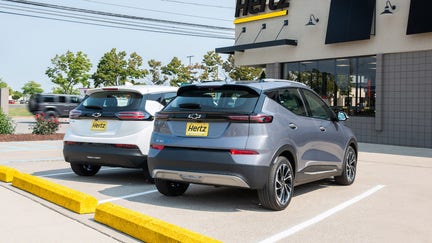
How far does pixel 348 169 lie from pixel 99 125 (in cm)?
421

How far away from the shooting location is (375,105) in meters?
18.5

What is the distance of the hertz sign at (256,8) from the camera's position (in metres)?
21.7

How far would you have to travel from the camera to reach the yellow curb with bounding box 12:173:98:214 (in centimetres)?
561

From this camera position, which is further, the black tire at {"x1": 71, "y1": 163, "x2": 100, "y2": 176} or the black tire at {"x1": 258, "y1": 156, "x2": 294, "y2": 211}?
the black tire at {"x1": 71, "y1": 163, "x2": 100, "y2": 176}

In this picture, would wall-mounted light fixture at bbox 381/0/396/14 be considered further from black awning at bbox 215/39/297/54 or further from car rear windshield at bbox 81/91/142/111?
car rear windshield at bbox 81/91/142/111

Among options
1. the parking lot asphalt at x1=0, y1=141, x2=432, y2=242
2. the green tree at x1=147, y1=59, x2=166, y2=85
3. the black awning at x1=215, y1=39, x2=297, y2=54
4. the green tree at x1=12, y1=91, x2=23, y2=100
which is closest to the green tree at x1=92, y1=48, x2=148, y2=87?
the green tree at x1=147, y1=59, x2=166, y2=85

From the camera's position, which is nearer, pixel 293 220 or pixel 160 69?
pixel 293 220

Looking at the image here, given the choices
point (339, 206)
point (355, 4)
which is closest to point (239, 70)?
point (355, 4)

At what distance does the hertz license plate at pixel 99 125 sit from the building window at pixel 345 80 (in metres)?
13.7

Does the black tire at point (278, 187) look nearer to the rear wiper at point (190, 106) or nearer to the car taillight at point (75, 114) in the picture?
the rear wiper at point (190, 106)

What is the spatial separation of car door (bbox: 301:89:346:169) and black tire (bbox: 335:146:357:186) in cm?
24

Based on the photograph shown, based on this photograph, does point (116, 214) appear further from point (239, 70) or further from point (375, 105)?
point (239, 70)

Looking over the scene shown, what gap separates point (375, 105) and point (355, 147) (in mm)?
10904

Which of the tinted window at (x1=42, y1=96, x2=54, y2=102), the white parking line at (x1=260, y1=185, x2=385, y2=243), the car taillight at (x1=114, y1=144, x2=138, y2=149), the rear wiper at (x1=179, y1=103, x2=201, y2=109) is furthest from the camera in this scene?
the tinted window at (x1=42, y1=96, x2=54, y2=102)
